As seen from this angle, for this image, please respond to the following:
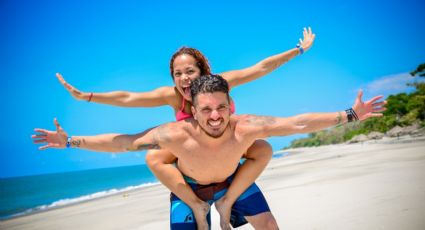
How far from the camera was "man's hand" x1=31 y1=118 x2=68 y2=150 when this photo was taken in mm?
3285

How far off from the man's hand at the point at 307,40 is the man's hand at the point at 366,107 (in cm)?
208

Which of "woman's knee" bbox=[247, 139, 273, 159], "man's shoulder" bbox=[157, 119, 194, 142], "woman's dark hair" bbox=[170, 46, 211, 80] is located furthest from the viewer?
"woman's dark hair" bbox=[170, 46, 211, 80]

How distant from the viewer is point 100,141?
129 inches

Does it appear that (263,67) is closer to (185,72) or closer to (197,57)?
(197,57)

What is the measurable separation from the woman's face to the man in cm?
48

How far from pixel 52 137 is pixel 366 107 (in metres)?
3.26

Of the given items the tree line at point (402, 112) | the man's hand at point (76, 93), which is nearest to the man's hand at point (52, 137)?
the man's hand at point (76, 93)

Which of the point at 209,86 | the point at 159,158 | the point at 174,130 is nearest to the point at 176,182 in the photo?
the point at 159,158

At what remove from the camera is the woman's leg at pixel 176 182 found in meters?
3.59

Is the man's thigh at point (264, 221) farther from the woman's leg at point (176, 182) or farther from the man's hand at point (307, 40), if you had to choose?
the man's hand at point (307, 40)

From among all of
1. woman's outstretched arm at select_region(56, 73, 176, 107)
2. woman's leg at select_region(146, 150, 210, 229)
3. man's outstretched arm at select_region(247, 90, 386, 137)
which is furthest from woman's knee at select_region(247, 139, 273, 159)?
woman's outstretched arm at select_region(56, 73, 176, 107)

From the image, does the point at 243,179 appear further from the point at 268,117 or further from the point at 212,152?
the point at 268,117

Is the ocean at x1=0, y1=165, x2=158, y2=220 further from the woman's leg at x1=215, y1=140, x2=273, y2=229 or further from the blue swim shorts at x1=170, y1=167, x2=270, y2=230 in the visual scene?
the woman's leg at x1=215, y1=140, x2=273, y2=229

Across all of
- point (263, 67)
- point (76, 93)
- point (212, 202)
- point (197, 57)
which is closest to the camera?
point (212, 202)
